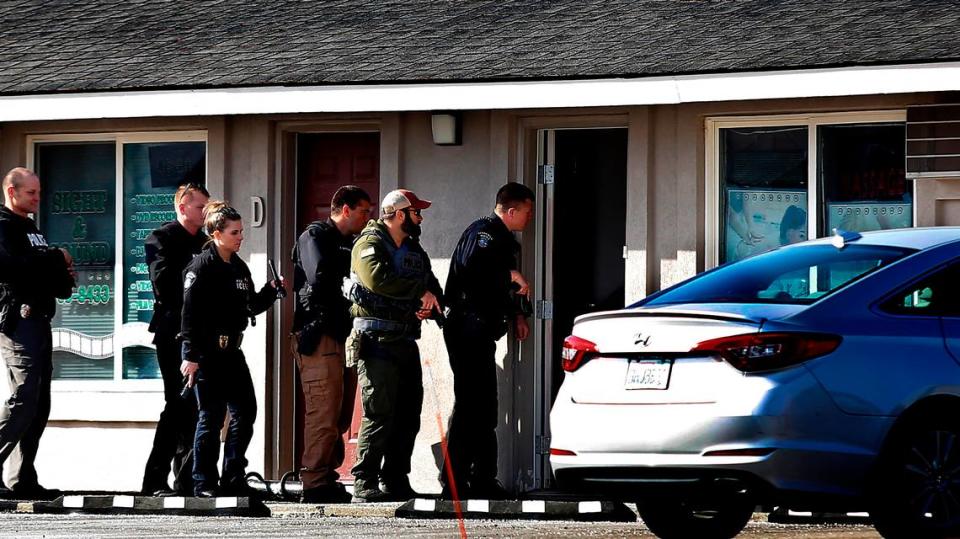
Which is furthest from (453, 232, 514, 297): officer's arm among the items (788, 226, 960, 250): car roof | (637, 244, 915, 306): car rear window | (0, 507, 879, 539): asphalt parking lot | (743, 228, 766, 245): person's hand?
(788, 226, 960, 250): car roof

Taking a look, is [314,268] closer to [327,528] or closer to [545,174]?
[545,174]

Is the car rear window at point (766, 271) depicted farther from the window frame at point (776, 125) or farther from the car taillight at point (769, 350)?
the window frame at point (776, 125)

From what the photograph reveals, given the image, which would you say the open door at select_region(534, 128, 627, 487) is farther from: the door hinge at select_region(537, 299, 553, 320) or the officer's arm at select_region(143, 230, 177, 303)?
the officer's arm at select_region(143, 230, 177, 303)

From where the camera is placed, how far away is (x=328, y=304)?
504 inches

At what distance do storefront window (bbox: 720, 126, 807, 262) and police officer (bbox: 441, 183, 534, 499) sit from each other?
1.37 meters

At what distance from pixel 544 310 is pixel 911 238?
456 centimetres

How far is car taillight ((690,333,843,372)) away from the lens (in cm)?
830

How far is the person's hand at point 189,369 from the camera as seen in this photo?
12.0 metres

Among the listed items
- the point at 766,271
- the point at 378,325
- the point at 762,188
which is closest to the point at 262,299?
the point at 378,325

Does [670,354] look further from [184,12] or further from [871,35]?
[184,12]

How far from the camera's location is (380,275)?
1211 centimetres

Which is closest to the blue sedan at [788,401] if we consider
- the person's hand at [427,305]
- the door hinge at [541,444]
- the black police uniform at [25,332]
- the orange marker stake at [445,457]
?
the orange marker stake at [445,457]

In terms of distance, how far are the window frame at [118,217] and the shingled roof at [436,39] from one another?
597mm

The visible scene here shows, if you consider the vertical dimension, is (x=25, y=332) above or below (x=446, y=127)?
below
